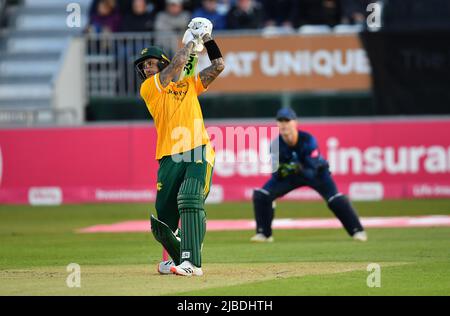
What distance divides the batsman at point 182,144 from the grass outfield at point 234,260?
384 mm

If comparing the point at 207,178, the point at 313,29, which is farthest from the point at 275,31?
the point at 207,178

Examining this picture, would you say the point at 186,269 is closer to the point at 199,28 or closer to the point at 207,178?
the point at 207,178

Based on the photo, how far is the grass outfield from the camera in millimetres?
10344

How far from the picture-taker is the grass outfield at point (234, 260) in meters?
10.3

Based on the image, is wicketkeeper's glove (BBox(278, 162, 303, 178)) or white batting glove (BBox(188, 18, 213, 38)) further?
wicketkeeper's glove (BBox(278, 162, 303, 178))

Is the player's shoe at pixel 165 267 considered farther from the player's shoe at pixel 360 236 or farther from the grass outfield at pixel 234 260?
the player's shoe at pixel 360 236

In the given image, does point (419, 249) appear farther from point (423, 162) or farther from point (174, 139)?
point (423, 162)

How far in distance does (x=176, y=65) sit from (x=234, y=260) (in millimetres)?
3020

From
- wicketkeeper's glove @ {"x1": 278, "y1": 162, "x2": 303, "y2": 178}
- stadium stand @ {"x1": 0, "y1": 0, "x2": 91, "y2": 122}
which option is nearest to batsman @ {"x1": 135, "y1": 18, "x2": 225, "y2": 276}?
wicketkeeper's glove @ {"x1": 278, "y1": 162, "x2": 303, "y2": 178}

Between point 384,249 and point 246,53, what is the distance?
10.4 m

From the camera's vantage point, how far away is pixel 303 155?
15.8m

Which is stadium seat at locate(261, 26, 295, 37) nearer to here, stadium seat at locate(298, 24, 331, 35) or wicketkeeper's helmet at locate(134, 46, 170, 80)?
stadium seat at locate(298, 24, 331, 35)
